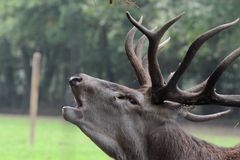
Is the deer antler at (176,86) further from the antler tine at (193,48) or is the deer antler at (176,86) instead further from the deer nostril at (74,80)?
the deer nostril at (74,80)

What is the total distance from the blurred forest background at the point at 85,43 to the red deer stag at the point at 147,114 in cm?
2012

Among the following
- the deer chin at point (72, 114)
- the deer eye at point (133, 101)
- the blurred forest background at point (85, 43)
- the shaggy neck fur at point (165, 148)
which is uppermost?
the blurred forest background at point (85, 43)

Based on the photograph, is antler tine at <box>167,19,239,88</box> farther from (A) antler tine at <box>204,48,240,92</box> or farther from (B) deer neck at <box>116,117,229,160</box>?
(B) deer neck at <box>116,117,229,160</box>

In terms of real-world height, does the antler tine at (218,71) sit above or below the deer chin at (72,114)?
above

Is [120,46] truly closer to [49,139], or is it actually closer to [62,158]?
[49,139]

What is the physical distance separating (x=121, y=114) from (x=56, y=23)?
111 ft

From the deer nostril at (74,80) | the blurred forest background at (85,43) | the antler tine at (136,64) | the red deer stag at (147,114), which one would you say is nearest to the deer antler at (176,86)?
the red deer stag at (147,114)

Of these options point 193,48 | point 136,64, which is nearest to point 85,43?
point 136,64

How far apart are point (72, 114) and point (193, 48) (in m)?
1.11

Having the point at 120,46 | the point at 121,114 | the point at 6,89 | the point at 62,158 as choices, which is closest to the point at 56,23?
the point at 120,46

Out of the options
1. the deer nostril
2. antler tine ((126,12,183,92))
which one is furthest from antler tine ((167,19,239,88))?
the deer nostril

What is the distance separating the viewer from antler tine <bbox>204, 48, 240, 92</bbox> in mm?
5547

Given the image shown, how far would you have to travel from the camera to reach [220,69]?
5570mm

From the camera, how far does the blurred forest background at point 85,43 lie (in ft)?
97.9
